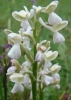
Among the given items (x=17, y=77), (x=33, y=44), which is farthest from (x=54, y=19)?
(x=17, y=77)

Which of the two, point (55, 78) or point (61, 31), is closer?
point (55, 78)

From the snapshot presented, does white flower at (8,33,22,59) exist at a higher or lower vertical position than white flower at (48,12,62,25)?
lower

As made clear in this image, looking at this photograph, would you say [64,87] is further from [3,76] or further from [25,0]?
[25,0]

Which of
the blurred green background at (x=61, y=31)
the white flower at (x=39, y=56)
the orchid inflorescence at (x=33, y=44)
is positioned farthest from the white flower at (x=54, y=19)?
the blurred green background at (x=61, y=31)

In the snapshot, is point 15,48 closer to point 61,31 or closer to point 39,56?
→ point 39,56

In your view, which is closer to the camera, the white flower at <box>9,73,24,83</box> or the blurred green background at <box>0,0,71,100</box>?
the white flower at <box>9,73,24,83</box>

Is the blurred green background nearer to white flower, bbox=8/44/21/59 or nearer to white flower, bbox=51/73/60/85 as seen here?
white flower, bbox=51/73/60/85

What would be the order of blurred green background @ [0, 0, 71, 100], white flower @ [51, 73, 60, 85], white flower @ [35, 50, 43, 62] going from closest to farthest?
1. white flower @ [35, 50, 43, 62]
2. white flower @ [51, 73, 60, 85]
3. blurred green background @ [0, 0, 71, 100]

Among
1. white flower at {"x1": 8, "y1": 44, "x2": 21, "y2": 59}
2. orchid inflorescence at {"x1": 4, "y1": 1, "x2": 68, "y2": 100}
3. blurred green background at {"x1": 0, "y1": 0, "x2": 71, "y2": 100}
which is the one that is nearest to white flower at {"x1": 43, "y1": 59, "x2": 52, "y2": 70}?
orchid inflorescence at {"x1": 4, "y1": 1, "x2": 68, "y2": 100}
